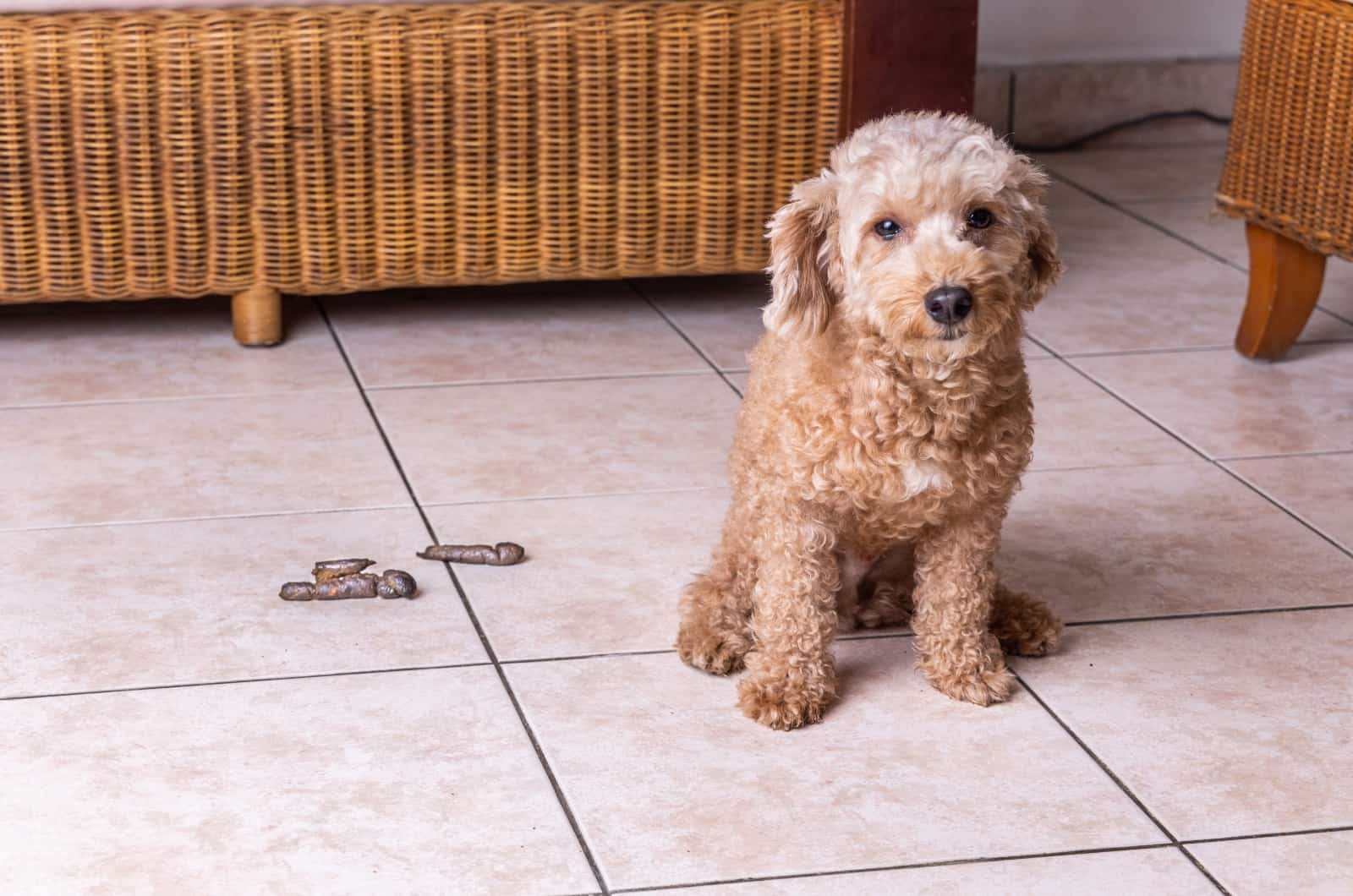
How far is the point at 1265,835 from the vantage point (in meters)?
1.59

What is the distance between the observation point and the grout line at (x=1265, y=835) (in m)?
1.58

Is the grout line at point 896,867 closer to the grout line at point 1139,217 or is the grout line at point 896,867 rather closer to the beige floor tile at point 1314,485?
the beige floor tile at point 1314,485

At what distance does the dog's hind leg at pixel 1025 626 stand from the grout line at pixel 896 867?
0.39 meters

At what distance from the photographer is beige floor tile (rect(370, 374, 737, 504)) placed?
2.41 m

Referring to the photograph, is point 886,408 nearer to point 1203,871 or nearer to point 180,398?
point 1203,871

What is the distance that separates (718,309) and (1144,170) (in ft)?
5.12

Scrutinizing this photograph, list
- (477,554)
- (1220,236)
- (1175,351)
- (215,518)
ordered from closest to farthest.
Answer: (477,554) → (215,518) → (1175,351) → (1220,236)

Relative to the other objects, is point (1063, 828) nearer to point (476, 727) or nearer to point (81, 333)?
point (476, 727)

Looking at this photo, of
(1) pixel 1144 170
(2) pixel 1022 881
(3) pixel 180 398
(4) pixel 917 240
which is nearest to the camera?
(2) pixel 1022 881

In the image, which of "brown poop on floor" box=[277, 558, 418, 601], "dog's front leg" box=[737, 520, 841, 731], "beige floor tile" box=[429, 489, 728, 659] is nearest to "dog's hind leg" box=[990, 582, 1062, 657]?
"dog's front leg" box=[737, 520, 841, 731]

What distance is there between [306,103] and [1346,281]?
79.7 inches

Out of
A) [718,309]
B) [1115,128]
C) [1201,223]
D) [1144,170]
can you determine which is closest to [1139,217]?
[1201,223]

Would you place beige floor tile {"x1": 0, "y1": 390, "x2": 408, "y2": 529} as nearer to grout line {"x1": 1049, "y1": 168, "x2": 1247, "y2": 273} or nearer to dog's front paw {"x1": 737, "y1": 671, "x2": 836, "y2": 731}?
dog's front paw {"x1": 737, "y1": 671, "x2": 836, "y2": 731}

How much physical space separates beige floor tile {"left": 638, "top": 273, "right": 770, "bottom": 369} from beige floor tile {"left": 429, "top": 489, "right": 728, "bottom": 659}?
64 cm
